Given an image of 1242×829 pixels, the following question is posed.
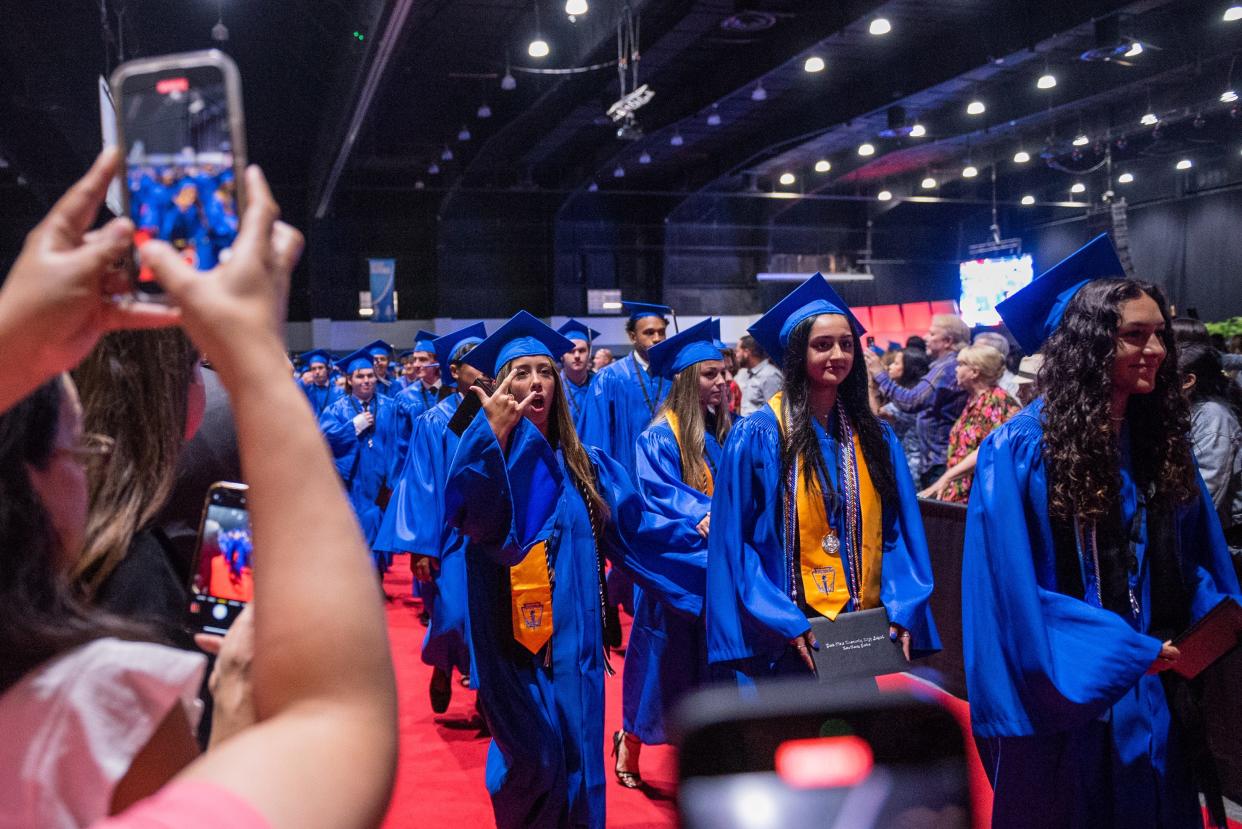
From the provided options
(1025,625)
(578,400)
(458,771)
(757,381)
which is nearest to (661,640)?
(458,771)

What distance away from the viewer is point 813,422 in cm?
369

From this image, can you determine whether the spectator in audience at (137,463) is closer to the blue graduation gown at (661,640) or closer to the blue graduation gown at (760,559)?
the blue graduation gown at (760,559)

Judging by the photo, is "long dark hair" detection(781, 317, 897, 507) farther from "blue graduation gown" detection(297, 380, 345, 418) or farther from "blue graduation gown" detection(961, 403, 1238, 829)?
"blue graduation gown" detection(297, 380, 345, 418)

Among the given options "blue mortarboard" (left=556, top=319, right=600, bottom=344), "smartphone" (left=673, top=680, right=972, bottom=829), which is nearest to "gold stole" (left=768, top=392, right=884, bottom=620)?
"smartphone" (left=673, top=680, right=972, bottom=829)

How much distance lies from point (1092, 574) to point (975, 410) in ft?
12.7

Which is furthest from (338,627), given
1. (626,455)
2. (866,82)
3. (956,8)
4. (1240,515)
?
(866,82)

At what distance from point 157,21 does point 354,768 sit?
11.8 m

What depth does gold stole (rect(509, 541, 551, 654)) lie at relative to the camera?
3.59 metres

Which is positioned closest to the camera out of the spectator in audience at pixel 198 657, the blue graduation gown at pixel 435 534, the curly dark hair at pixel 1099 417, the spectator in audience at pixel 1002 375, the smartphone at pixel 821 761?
the smartphone at pixel 821 761

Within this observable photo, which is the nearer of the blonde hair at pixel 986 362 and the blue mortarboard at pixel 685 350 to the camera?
the blue mortarboard at pixel 685 350

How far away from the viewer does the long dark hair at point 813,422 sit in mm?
3605

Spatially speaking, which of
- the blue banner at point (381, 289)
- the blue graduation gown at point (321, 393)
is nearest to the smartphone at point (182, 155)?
the blue graduation gown at point (321, 393)

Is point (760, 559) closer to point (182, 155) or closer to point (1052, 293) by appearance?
point (1052, 293)

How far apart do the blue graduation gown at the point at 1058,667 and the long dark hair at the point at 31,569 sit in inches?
97.4
